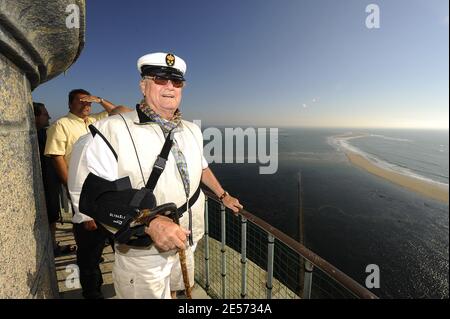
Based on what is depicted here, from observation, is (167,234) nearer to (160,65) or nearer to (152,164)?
(152,164)

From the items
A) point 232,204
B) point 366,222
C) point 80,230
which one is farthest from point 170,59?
point 366,222

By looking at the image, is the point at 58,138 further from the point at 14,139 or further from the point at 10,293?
the point at 10,293

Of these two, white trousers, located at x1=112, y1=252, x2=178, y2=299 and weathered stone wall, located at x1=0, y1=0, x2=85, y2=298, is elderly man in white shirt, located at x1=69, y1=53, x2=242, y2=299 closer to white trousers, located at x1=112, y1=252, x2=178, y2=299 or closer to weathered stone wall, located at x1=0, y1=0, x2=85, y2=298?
white trousers, located at x1=112, y1=252, x2=178, y2=299

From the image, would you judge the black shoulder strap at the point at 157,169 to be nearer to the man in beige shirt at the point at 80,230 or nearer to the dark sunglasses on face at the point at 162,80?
the dark sunglasses on face at the point at 162,80

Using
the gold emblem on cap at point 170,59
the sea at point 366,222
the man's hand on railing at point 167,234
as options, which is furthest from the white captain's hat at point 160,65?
the sea at point 366,222

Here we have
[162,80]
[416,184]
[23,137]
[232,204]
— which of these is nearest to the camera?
[23,137]
